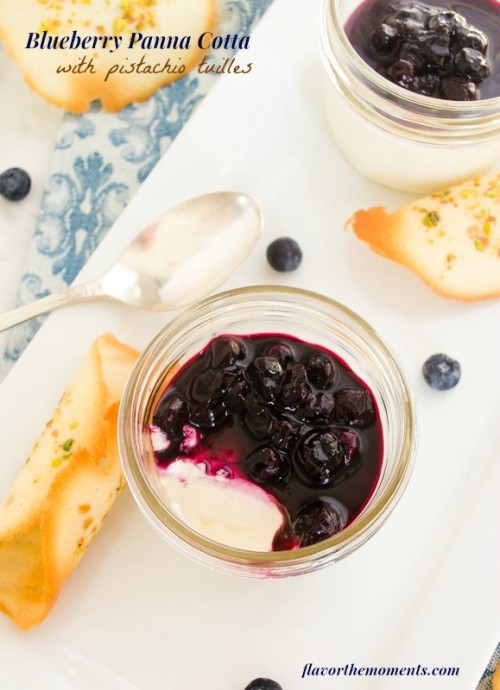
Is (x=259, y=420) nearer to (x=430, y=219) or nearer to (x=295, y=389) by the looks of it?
(x=295, y=389)

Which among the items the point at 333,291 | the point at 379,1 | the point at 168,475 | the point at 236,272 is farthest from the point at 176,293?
the point at 379,1

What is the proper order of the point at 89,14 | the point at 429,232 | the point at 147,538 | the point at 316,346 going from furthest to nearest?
the point at 89,14, the point at 429,232, the point at 147,538, the point at 316,346

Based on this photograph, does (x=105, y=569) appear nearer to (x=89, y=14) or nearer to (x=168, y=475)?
(x=168, y=475)

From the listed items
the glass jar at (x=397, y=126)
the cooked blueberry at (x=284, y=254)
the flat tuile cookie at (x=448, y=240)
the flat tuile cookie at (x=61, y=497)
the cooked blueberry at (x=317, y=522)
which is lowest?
the flat tuile cookie at (x=61, y=497)

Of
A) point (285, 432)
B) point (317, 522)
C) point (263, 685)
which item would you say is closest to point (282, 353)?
point (285, 432)

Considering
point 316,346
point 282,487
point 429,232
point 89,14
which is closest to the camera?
point 282,487

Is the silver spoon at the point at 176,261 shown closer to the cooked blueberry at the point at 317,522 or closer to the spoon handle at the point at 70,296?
the spoon handle at the point at 70,296

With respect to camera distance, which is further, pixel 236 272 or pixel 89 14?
pixel 89 14

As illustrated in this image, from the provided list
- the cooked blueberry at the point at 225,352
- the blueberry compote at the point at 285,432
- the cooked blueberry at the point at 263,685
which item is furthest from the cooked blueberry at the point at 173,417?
the cooked blueberry at the point at 263,685
